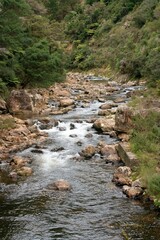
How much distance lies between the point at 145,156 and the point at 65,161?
3.50m

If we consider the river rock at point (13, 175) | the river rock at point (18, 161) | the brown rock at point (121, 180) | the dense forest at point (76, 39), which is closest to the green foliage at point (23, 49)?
the dense forest at point (76, 39)

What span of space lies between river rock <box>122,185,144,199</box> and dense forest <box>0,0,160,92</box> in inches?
382

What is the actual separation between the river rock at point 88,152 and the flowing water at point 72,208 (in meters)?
0.35

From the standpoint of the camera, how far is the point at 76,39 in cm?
6228

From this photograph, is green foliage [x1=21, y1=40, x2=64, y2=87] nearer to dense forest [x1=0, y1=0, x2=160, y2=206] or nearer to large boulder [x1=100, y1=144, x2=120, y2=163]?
dense forest [x1=0, y1=0, x2=160, y2=206]

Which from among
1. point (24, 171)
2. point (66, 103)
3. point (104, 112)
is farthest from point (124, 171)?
point (66, 103)

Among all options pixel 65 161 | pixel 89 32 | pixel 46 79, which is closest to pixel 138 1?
pixel 89 32

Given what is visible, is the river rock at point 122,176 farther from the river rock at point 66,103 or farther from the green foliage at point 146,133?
the river rock at point 66,103

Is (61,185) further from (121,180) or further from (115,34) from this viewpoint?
(115,34)

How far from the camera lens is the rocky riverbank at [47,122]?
14570 mm

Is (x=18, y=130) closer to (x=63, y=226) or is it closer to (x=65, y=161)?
(x=65, y=161)

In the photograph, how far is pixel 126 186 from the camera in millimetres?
12148

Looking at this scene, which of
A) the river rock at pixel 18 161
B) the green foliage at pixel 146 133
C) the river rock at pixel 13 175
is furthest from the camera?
the river rock at pixel 18 161

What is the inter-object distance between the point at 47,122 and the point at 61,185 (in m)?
9.10
